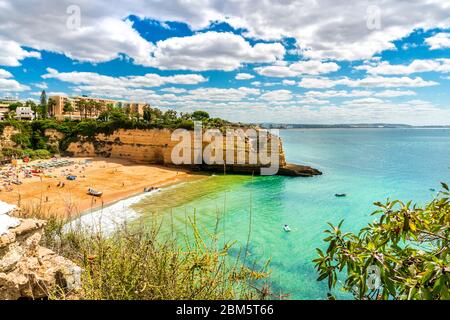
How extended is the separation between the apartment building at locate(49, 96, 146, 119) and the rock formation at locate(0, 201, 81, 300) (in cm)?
6516

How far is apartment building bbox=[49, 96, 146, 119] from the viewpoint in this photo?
2624 inches

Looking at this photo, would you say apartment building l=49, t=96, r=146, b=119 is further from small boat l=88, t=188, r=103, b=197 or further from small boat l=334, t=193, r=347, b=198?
small boat l=334, t=193, r=347, b=198

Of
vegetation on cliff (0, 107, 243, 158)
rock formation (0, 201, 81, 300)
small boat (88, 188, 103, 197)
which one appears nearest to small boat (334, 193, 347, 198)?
vegetation on cliff (0, 107, 243, 158)

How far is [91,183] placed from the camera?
30547 millimetres

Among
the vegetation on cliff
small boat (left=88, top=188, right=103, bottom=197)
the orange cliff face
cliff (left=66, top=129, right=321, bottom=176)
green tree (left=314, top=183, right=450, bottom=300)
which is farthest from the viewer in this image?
the vegetation on cliff

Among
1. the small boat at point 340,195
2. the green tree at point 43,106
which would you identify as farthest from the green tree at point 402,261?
the green tree at point 43,106

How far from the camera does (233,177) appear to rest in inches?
1476

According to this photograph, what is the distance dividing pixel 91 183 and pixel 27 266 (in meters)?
28.5

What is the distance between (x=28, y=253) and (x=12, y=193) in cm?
2540

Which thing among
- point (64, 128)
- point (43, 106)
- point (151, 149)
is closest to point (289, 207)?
point (151, 149)

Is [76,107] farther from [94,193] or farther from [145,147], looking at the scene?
[94,193]
